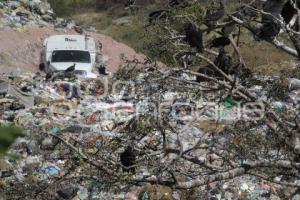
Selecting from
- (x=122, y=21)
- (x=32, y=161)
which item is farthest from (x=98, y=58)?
(x=122, y=21)

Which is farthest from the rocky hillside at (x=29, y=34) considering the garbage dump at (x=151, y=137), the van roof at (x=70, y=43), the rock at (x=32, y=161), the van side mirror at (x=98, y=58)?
the rock at (x=32, y=161)

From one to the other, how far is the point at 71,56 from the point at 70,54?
0.11m

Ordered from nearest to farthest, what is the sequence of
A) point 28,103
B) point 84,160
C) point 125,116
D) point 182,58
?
1. point 84,160
2. point 182,58
3. point 125,116
4. point 28,103

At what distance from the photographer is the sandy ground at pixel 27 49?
13625 millimetres

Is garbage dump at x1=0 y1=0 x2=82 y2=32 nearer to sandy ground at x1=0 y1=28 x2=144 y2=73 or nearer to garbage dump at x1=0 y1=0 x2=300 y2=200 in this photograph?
sandy ground at x1=0 y1=28 x2=144 y2=73

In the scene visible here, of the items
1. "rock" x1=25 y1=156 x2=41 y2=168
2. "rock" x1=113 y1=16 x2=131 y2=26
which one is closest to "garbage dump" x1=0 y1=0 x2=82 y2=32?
"rock" x1=113 y1=16 x2=131 y2=26

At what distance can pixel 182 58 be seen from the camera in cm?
450

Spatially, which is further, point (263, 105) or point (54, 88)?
point (54, 88)

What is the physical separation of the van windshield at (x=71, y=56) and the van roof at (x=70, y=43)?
0.76 ft

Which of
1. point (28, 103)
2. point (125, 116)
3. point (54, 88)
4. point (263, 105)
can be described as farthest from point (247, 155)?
point (54, 88)

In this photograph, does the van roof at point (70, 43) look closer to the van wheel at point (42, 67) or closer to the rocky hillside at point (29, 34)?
the van wheel at point (42, 67)

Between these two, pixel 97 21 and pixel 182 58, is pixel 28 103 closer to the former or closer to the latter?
pixel 182 58

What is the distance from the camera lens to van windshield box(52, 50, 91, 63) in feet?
42.4

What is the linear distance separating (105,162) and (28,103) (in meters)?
5.40
